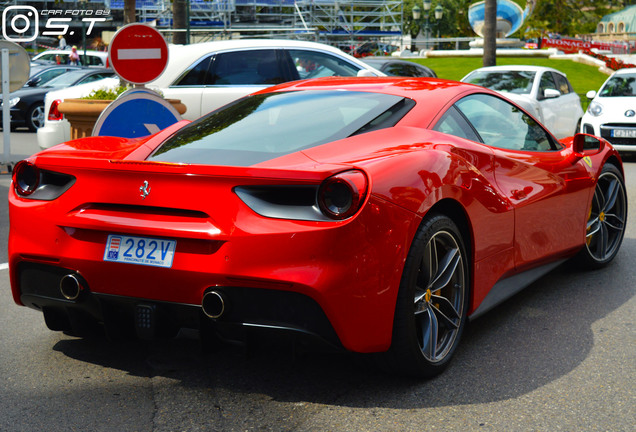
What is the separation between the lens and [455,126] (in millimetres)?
4262

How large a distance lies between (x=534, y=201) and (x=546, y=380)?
1212 millimetres

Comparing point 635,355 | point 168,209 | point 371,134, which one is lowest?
point 635,355

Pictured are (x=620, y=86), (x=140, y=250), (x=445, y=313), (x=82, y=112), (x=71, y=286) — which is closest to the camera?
(x=140, y=250)

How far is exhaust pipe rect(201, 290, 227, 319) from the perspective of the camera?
3.25 meters

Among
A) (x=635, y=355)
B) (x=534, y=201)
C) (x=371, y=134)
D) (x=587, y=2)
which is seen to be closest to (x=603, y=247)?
(x=534, y=201)

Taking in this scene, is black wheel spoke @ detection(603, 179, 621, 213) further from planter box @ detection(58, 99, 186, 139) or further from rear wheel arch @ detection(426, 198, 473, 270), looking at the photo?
planter box @ detection(58, 99, 186, 139)

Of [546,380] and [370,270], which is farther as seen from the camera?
[546,380]

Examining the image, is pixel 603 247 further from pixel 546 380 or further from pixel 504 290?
pixel 546 380

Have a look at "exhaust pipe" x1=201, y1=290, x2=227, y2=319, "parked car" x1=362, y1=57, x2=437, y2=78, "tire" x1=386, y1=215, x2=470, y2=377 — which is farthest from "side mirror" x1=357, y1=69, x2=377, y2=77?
"exhaust pipe" x1=201, y1=290, x2=227, y2=319

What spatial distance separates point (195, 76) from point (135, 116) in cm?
404

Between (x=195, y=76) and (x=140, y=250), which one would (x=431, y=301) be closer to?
(x=140, y=250)

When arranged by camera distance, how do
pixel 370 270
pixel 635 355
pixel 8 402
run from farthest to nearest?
pixel 635 355 → pixel 8 402 → pixel 370 270

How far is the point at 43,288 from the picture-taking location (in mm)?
3627

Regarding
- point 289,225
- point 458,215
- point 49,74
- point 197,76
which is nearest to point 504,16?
point 49,74
